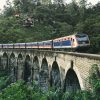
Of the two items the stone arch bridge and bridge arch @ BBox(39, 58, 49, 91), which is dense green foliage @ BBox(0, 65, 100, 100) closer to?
the stone arch bridge

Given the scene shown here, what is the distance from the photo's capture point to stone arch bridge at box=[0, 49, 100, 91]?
58.3 feet

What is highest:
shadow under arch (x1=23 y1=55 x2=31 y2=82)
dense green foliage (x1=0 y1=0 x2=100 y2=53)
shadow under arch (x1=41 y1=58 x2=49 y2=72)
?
dense green foliage (x1=0 y1=0 x2=100 y2=53)

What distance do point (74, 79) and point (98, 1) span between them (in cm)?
7244

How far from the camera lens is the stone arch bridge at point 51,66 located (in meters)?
17.8

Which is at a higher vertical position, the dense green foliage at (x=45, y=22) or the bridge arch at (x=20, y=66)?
the dense green foliage at (x=45, y=22)

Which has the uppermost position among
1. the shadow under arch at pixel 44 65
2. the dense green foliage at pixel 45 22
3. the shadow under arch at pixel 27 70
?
the dense green foliage at pixel 45 22

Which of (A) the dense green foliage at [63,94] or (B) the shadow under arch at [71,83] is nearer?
(A) the dense green foliage at [63,94]

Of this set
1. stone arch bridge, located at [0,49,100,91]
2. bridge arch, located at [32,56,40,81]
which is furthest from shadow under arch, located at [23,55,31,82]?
bridge arch, located at [32,56,40,81]

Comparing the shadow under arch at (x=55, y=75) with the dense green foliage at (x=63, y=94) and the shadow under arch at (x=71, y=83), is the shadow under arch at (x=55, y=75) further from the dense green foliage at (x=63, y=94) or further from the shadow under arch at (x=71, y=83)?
the dense green foliage at (x=63, y=94)

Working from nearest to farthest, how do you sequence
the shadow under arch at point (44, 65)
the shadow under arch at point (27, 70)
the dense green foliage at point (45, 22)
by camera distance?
1. the shadow under arch at point (44, 65)
2. the shadow under arch at point (27, 70)
3. the dense green foliage at point (45, 22)

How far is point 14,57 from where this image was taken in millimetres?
48094

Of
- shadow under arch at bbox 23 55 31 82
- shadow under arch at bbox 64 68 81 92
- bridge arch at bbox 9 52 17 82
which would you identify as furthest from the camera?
bridge arch at bbox 9 52 17 82

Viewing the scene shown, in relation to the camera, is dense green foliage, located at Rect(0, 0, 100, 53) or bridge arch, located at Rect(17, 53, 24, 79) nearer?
Result: bridge arch, located at Rect(17, 53, 24, 79)

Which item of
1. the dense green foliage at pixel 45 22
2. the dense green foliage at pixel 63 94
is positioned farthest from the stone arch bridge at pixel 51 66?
the dense green foliage at pixel 45 22
